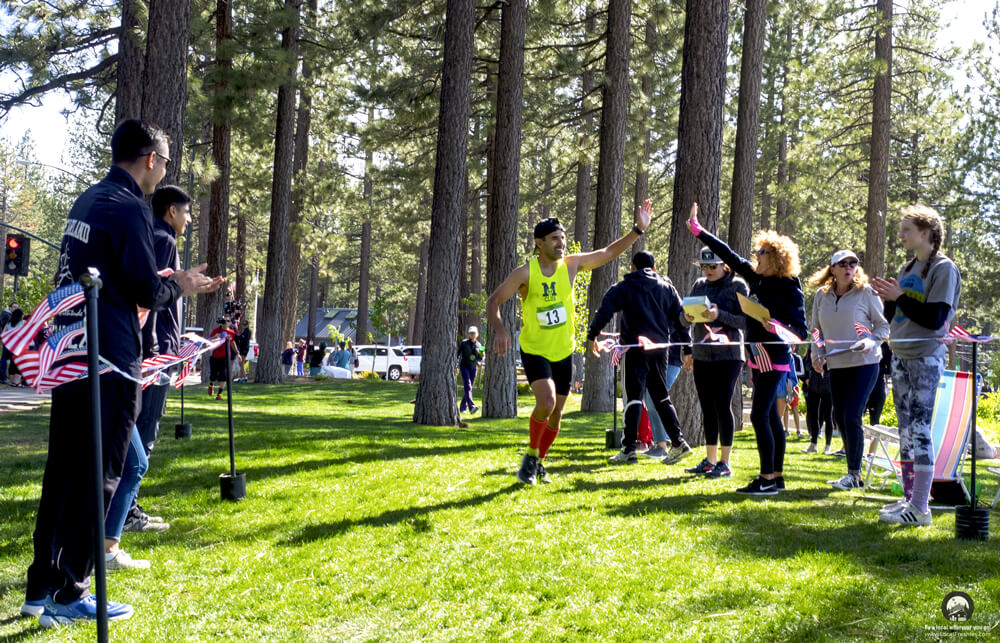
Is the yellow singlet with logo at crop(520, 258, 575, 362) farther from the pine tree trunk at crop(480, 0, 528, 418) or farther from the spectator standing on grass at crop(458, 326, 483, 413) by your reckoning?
the spectator standing on grass at crop(458, 326, 483, 413)

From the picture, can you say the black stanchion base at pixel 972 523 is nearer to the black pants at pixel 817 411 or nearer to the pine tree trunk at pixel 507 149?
the black pants at pixel 817 411

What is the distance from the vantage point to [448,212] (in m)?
13.2

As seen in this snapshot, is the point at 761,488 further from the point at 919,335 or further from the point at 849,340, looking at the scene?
the point at 919,335

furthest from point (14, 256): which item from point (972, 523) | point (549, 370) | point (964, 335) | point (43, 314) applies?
point (972, 523)

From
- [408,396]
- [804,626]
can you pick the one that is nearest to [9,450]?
[804,626]

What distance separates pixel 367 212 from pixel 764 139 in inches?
578

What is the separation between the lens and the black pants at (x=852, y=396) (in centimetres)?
689

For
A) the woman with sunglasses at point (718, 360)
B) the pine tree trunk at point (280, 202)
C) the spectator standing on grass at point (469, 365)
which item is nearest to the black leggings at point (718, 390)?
the woman with sunglasses at point (718, 360)

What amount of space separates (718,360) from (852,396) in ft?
3.89

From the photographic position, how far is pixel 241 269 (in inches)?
1272

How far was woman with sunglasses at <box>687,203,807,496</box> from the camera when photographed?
6.99m

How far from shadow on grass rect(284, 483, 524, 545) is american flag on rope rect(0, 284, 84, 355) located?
229cm

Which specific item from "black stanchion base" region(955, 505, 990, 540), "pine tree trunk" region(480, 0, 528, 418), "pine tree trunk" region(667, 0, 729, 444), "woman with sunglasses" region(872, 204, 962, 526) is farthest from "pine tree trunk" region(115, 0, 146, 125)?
"black stanchion base" region(955, 505, 990, 540)

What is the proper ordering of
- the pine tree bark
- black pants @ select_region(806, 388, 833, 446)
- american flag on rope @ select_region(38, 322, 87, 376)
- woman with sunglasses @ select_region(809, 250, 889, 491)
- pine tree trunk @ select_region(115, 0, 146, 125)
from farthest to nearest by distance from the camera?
1. the pine tree bark
2. pine tree trunk @ select_region(115, 0, 146, 125)
3. black pants @ select_region(806, 388, 833, 446)
4. woman with sunglasses @ select_region(809, 250, 889, 491)
5. american flag on rope @ select_region(38, 322, 87, 376)
